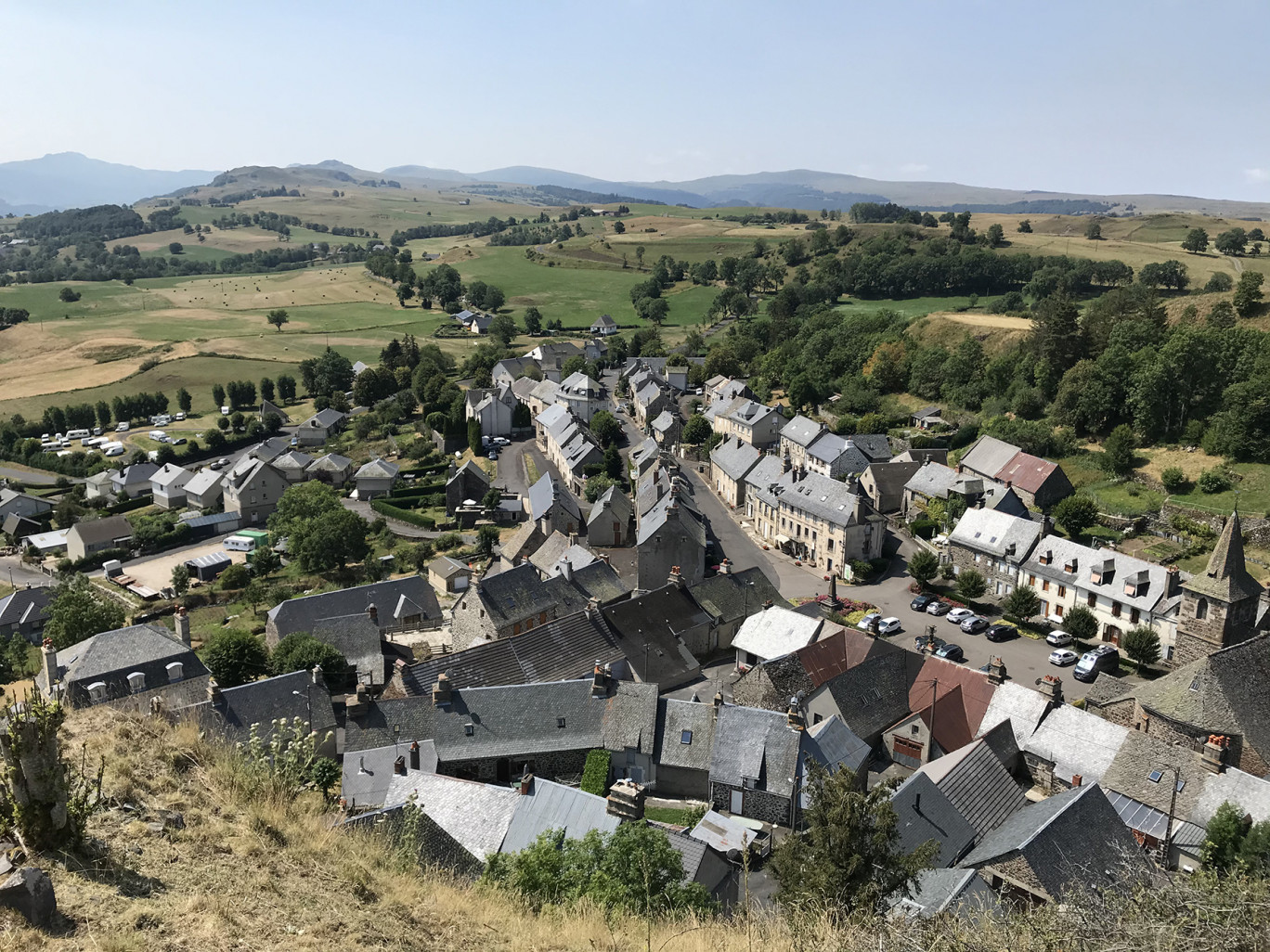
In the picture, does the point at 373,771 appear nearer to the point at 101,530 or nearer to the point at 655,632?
the point at 655,632

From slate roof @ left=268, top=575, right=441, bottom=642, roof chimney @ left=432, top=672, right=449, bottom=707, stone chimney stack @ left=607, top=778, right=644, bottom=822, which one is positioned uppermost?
stone chimney stack @ left=607, top=778, right=644, bottom=822

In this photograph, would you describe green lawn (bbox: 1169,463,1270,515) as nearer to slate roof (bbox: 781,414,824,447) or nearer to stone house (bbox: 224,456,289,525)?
slate roof (bbox: 781,414,824,447)

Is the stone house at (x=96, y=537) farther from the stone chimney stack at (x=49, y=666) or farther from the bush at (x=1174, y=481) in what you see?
the bush at (x=1174, y=481)

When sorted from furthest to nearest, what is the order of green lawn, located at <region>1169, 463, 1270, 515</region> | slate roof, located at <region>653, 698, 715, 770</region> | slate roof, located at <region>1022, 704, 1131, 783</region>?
1. green lawn, located at <region>1169, 463, 1270, 515</region>
2. slate roof, located at <region>653, 698, 715, 770</region>
3. slate roof, located at <region>1022, 704, 1131, 783</region>

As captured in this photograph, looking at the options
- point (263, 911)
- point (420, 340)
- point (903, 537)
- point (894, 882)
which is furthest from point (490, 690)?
point (420, 340)

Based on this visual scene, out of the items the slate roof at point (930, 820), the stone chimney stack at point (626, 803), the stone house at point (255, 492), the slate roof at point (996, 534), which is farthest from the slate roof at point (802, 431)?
the stone chimney stack at point (626, 803)

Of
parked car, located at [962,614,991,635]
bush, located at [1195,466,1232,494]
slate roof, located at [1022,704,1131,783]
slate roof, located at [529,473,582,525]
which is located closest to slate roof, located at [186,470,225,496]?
slate roof, located at [529,473,582,525]
